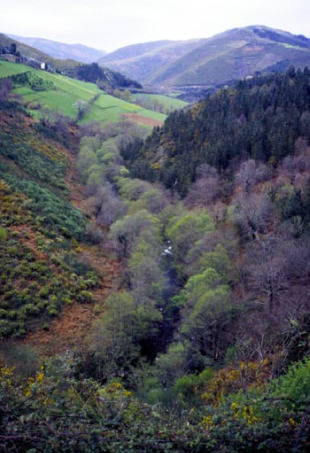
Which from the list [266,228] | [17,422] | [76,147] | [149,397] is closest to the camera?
[17,422]

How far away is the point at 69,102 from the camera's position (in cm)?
9706

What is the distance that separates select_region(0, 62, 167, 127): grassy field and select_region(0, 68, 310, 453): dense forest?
1080 inches

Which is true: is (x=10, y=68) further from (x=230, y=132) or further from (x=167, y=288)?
(x=167, y=288)

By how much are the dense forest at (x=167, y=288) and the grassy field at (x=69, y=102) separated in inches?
1080

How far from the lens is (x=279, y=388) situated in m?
11.4

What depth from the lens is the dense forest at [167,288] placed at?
8.12m

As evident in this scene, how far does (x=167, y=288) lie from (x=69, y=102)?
266ft

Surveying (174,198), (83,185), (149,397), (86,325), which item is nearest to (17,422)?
(149,397)

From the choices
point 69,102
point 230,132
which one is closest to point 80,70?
point 69,102

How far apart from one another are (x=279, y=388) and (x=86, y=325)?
715 inches

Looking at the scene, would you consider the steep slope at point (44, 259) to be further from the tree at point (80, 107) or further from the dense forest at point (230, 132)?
the tree at point (80, 107)

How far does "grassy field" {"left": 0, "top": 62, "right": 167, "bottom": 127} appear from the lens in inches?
3543

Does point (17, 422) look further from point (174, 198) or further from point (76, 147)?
point (76, 147)

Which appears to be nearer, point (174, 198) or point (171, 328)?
point (171, 328)
